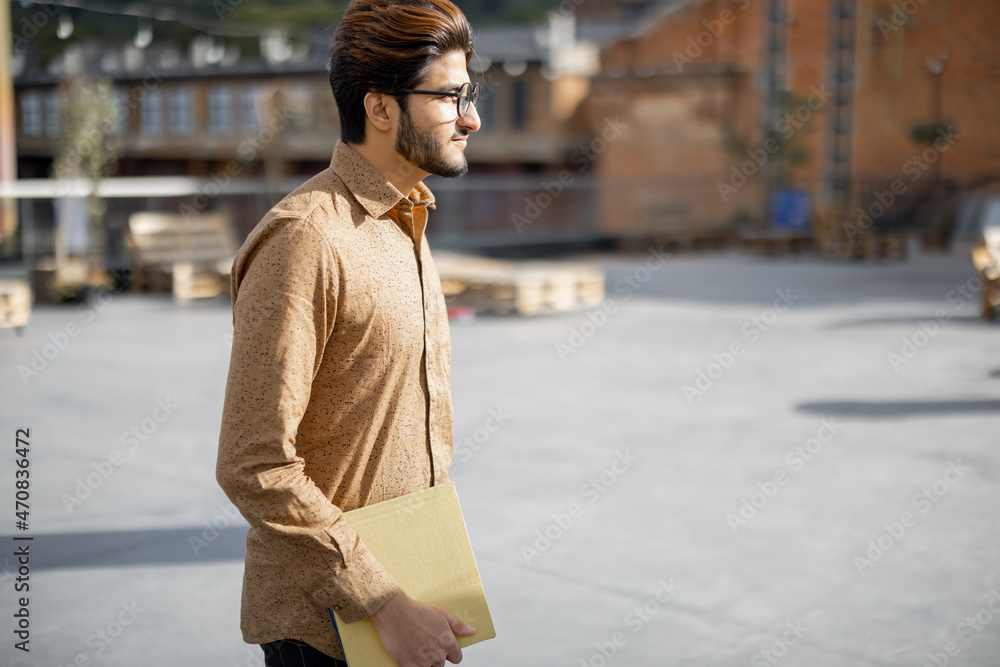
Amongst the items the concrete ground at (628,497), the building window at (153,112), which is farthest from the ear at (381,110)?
the building window at (153,112)

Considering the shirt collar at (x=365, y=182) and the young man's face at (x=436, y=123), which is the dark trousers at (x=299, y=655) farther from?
the young man's face at (x=436, y=123)

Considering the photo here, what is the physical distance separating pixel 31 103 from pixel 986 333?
3482cm

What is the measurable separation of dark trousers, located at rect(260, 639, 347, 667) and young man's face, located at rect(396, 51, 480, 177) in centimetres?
91

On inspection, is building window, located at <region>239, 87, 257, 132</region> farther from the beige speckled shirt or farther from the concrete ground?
the beige speckled shirt

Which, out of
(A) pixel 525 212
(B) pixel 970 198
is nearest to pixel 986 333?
(A) pixel 525 212

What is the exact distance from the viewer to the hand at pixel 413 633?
1752mm

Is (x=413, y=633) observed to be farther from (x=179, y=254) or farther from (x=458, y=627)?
(x=179, y=254)

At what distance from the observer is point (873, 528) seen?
16.9 feet

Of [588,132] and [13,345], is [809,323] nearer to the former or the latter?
[13,345]

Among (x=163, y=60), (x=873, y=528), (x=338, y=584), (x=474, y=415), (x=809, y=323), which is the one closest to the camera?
(x=338, y=584)

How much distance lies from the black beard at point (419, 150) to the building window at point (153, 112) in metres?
43.7

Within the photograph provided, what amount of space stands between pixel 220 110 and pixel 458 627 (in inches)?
1641

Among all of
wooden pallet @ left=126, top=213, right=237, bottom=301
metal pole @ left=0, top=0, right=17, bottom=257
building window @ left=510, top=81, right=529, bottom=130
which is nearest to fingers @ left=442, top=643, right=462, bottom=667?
wooden pallet @ left=126, top=213, right=237, bottom=301

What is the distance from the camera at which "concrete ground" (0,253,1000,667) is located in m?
4.00
